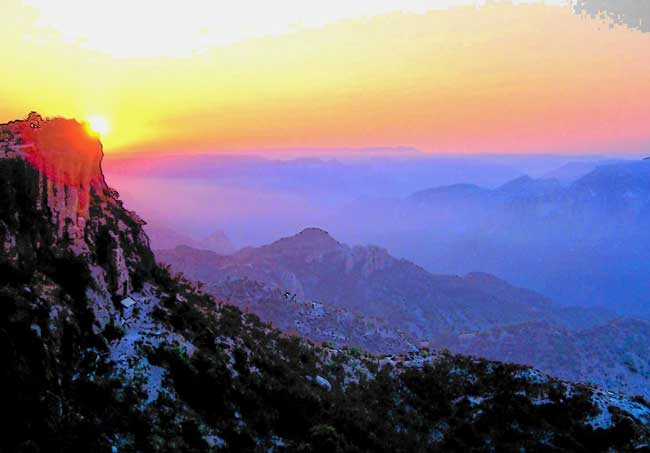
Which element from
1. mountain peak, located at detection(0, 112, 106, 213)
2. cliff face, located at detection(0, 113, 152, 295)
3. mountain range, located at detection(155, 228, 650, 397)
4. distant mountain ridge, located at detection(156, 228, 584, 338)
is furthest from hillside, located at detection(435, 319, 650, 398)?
mountain peak, located at detection(0, 112, 106, 213)

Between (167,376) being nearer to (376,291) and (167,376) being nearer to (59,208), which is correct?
(59,208)

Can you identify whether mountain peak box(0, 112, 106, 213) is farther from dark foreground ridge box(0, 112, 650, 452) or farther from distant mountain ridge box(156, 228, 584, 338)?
distant mountain ridge box(156, 228, 584, 338)

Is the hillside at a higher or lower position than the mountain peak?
lower

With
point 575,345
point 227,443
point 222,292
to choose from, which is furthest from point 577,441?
point 575,345

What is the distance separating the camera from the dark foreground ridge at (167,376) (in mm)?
12281

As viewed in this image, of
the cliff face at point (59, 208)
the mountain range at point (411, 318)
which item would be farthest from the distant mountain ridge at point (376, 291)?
the cliff face at point (59, 208)

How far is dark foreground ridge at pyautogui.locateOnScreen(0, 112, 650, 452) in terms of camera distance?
1228 centimetres

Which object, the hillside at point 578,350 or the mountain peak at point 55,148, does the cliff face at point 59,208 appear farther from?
the hillside at point 578,350

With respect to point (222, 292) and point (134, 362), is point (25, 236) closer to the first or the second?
point (134, 362)

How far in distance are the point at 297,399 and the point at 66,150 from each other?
563 inches

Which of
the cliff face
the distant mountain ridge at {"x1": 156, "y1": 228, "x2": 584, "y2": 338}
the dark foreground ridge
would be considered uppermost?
the cliff face

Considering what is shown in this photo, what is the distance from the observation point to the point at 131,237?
2200 cm

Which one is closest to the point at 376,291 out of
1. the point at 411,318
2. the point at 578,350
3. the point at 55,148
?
the point at 411,318

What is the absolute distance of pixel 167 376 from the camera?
15.4m
